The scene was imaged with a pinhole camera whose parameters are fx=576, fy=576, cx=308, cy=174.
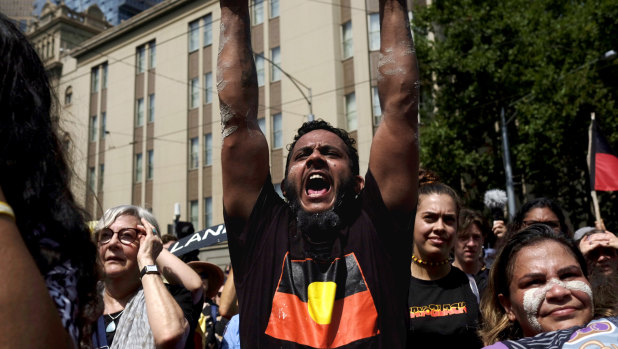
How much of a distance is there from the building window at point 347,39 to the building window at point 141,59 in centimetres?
1175

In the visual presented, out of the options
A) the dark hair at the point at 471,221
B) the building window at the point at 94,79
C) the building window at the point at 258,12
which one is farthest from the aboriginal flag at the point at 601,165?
the building window at the point at 94,79

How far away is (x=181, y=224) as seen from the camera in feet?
21.4

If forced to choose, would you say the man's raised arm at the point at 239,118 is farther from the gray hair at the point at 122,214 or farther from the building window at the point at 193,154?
the building window at the point at 193,154

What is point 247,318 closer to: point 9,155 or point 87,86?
point 9,155

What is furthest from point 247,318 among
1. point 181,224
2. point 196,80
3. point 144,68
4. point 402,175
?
point 144,68

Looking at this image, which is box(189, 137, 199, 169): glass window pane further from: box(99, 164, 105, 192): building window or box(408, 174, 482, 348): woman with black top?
box(408, 174, 482, 348): woman with black top

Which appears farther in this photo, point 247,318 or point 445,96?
point 445,96

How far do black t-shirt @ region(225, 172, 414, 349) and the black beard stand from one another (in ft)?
0.11

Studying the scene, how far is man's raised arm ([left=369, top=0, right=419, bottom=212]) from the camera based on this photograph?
2.26 metres

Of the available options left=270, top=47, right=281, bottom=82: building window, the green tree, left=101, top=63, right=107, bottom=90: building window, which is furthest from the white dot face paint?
left=101, top=63, right=107, bottom=90: building window

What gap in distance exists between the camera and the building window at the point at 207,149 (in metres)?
24.7

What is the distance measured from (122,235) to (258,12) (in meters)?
21.4

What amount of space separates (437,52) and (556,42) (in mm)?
3234

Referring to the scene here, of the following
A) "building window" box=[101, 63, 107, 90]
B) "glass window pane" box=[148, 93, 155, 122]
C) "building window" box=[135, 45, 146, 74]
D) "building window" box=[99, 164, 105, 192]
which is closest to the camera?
"glass window pane" box=[148, 93, 155, 122]
